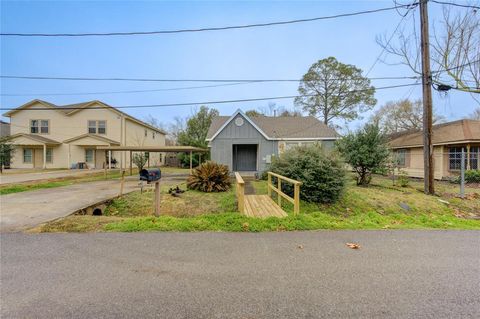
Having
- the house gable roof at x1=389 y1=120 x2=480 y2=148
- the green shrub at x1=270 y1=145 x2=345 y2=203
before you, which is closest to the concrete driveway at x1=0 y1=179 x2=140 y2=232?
the green shrub at x1=270 y1=145 x2=345 y2=203

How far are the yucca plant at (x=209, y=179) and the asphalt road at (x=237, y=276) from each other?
20.2ft

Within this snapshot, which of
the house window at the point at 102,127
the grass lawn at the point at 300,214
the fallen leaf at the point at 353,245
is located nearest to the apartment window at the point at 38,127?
the house window at the point at 102,127

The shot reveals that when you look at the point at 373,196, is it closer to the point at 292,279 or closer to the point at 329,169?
the point at 329,169

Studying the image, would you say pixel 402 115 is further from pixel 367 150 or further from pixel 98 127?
pixel 98 127

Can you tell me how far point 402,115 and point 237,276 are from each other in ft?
126

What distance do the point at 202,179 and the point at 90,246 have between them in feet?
22.6

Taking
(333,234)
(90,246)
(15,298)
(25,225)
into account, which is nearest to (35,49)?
(25,225)

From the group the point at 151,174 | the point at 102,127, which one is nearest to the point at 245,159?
the point at 151,174

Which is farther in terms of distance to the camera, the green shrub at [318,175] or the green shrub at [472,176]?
the green shrub at [472,176]

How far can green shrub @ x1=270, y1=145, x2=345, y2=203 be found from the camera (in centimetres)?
825

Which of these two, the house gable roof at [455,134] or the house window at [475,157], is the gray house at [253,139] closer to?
the house gable roof at [455,134]

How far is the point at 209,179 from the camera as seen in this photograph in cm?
1071

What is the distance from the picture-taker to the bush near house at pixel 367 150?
37.2ft

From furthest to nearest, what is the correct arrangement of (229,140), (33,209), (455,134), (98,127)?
(98,127)
(229,140)
(455,134)
(33,209)
